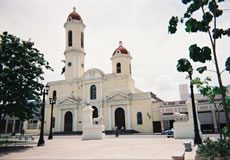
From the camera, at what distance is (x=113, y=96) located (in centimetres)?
3425

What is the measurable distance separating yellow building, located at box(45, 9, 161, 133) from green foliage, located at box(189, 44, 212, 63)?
24901 millimetres

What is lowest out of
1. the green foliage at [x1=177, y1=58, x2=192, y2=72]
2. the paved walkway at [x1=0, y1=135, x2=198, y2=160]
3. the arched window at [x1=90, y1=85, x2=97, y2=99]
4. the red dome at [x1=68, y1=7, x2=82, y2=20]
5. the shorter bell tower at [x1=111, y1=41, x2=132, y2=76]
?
the paved walkway at [x1=0, y1=135, x2=198, y2=160]

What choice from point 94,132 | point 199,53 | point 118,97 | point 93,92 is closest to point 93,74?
point 93,92

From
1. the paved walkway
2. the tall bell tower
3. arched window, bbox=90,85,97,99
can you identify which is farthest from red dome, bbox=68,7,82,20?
the paved walkway

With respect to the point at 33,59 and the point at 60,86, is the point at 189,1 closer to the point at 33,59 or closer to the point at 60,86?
the point at 33,59

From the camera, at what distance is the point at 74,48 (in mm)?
39219

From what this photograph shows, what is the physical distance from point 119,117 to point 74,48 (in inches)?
665

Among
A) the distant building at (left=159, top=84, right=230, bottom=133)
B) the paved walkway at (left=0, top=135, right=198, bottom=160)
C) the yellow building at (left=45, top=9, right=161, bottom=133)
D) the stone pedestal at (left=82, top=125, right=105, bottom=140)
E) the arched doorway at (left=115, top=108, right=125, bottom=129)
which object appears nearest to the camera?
the paved walkway at (left=0, top=135, right=198, bottom=160)

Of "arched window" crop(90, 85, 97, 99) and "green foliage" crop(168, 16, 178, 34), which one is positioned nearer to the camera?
"green foliage" crop(168, 16, 178, 34)

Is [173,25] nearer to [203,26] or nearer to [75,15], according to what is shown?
[203,26]

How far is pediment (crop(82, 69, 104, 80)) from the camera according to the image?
121 ft

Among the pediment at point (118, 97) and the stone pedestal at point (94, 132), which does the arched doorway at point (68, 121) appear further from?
the stone pedestal at point (94, 132)

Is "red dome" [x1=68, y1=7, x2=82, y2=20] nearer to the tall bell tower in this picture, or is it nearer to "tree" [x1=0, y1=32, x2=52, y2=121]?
the tall bell tower

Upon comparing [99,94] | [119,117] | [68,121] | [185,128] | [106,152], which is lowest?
[106,152]
